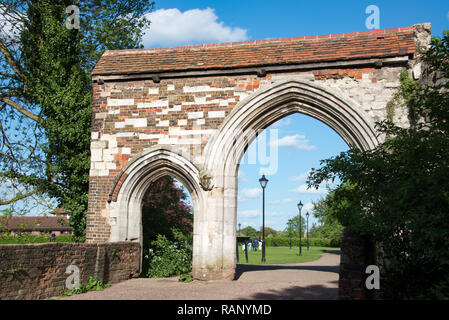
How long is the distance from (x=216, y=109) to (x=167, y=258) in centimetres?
422

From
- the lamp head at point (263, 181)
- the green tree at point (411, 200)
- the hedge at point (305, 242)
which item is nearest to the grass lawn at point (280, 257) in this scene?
the lamp head at point (263, 181)

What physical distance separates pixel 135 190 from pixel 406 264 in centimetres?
715

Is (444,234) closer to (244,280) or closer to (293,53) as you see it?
(244,280)

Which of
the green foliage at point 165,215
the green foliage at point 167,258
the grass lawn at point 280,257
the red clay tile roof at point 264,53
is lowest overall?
the grass lawn at point 280,257

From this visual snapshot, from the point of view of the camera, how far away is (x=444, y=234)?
15.2 ft

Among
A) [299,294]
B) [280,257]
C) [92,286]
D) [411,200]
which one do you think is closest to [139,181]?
[92,286]

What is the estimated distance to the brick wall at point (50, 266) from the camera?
6.65m

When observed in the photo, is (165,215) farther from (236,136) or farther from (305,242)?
(305,242)

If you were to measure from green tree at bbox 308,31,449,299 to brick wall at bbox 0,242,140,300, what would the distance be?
4790 mm

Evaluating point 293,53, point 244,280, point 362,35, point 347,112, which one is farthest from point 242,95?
point 244,280

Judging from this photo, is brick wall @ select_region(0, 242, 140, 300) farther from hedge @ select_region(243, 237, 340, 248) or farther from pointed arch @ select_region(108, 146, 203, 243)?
hedge @ select_region(243, 237, 340, 248)

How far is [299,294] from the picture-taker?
7836 mm

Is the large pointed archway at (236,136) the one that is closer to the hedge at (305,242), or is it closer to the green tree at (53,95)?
the green tree at (53,95)

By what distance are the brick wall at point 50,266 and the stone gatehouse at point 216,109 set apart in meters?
1.27
